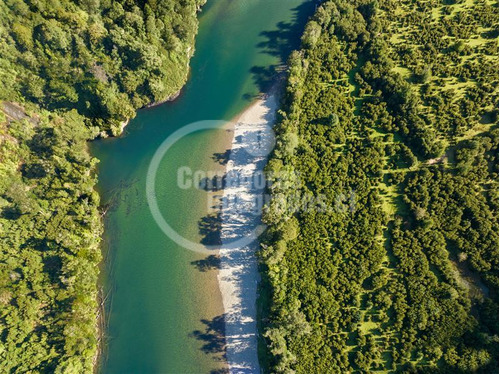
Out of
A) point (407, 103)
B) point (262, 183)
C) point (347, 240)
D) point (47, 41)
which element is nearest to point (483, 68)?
point (407, 103)

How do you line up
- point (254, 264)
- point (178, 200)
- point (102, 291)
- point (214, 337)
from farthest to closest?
point (178, 200), point (102, 291), point (254, 264), point (214, 337)

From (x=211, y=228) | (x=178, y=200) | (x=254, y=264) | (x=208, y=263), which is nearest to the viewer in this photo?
(x=254, y=264)

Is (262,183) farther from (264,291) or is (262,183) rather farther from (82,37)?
(82,37)

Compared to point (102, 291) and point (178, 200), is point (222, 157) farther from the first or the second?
point (102, 291)

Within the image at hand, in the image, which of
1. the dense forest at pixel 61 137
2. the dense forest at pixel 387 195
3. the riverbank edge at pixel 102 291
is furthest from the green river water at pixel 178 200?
the dense forest at pixel 387 195

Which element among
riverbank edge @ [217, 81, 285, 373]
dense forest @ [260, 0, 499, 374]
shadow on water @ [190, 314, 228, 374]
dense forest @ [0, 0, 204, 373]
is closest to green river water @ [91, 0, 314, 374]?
shadow on water @ [190, 314, 228, 374]

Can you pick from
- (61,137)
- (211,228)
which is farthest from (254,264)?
(61,137)

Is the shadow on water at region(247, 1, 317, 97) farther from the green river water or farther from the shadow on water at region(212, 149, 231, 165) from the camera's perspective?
the shadow on water at region(212, 149, 231, 165)
